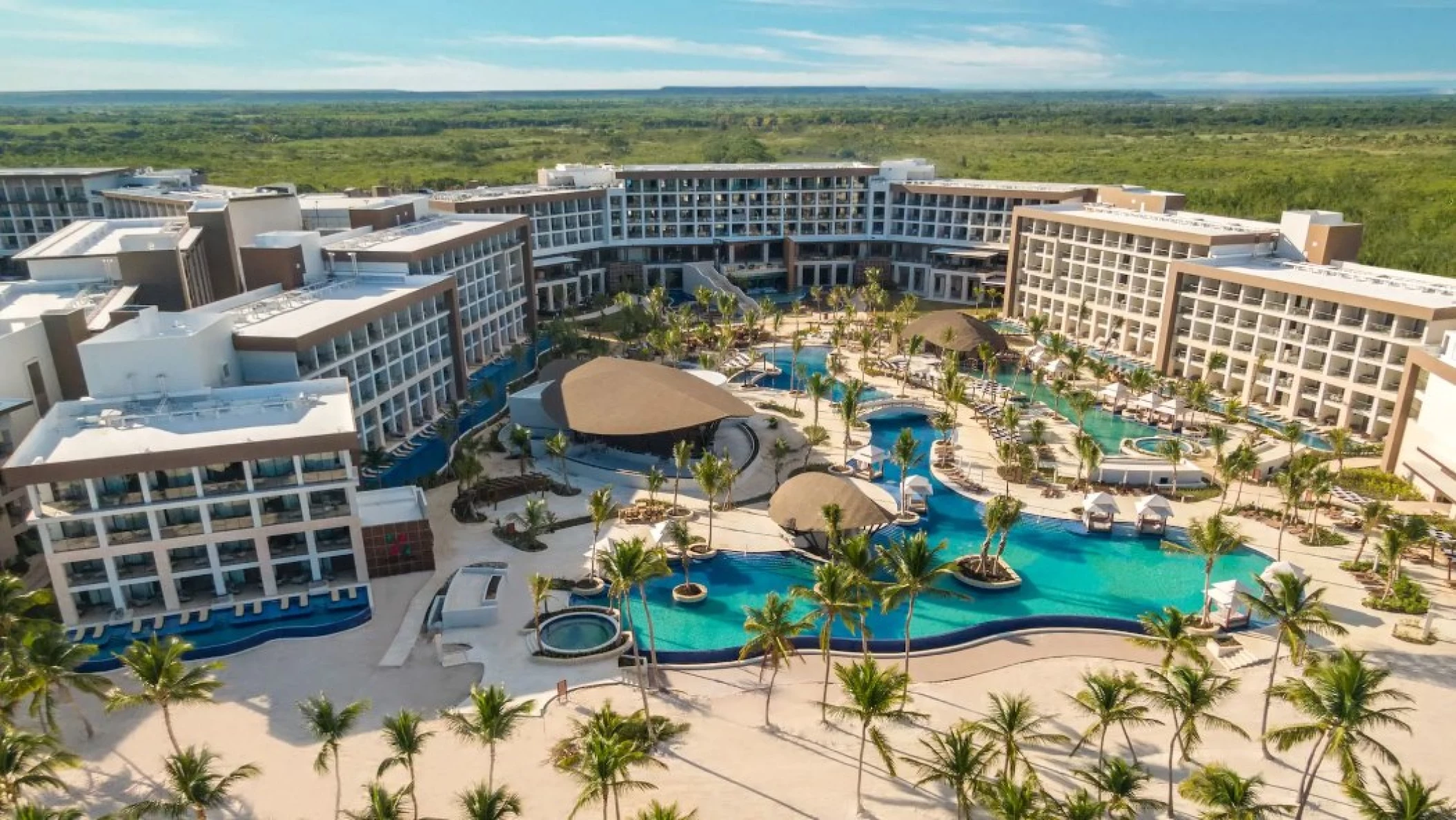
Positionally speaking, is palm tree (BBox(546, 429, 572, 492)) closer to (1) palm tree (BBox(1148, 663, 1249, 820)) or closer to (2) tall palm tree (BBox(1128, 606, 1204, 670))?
(2) tall palm tree (BBox(1128, 606, 1204, 670))

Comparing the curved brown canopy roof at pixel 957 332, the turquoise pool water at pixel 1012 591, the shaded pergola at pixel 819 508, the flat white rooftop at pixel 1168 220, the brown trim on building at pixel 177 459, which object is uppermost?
the flat white rooftop at pixel 1168 220

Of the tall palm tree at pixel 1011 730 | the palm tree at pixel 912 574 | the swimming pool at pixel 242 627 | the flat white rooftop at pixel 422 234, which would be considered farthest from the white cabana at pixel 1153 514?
the flat white rooftop at pixel 422 234

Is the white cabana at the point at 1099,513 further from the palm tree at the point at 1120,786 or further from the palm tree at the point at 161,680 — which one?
the palm tree at the point at 161,680

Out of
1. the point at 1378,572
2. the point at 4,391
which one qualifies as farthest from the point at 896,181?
the point at 4,391

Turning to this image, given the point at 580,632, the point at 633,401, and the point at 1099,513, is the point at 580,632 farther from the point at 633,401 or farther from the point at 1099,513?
the point at 1099,513

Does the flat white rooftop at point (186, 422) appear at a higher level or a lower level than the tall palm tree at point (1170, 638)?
higher

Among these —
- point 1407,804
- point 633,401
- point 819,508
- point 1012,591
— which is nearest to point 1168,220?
point 1012,591

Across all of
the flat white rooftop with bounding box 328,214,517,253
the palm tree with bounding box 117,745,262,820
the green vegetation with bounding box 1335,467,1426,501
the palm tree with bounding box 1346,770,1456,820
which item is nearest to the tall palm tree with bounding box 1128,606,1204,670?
the palm tree with bounding box 1346,770,1456,820

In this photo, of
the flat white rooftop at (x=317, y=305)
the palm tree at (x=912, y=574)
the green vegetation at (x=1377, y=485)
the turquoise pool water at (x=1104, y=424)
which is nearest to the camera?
the palm tree at (x=912, y=574)
